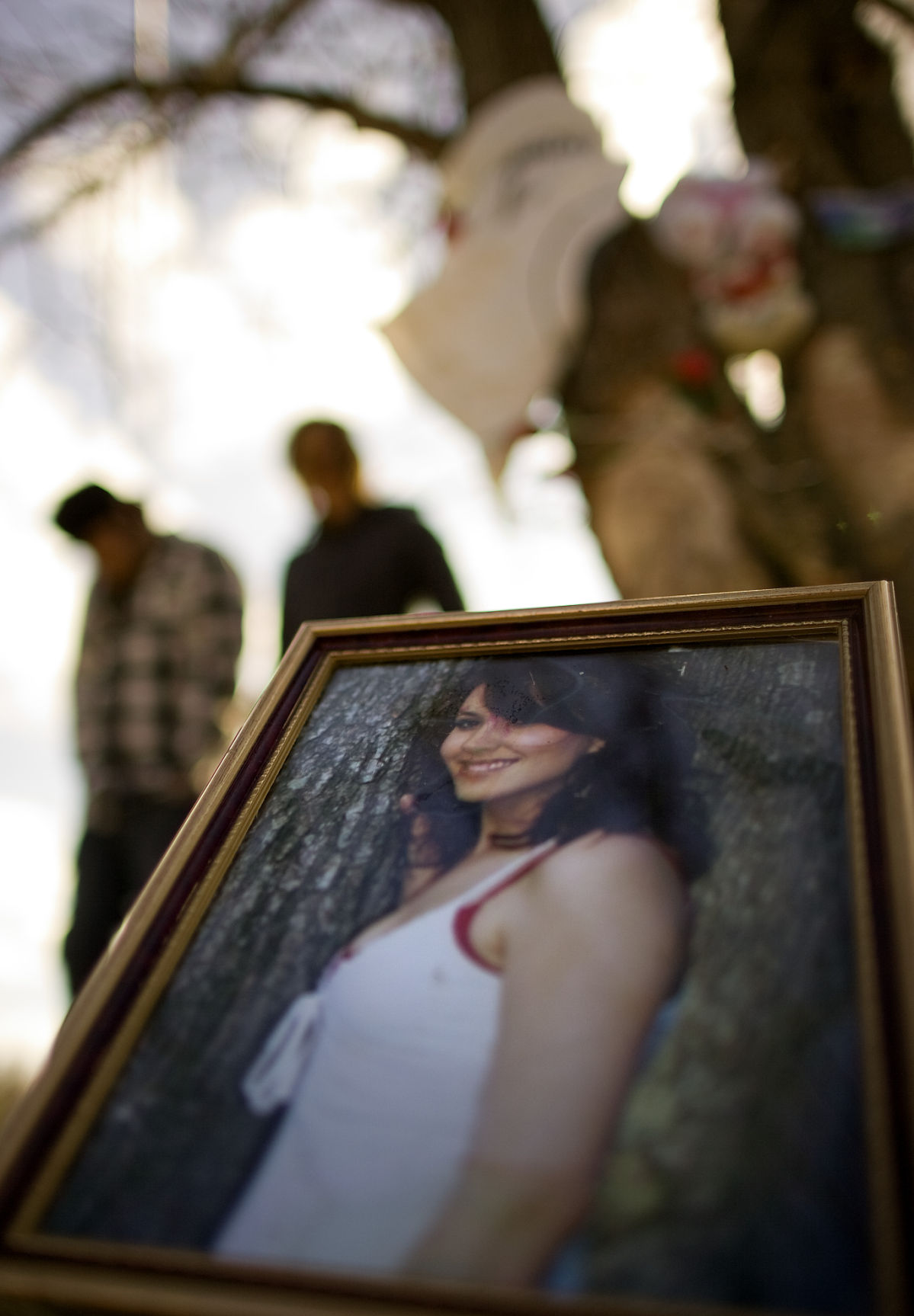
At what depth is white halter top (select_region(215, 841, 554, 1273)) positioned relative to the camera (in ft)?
1.44

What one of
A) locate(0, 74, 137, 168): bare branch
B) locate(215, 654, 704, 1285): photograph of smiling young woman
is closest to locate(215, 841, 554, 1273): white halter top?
locate(215, 654, 704, 1285): photograph of smiling young woman

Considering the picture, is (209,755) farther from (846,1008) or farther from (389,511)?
(846,1008)

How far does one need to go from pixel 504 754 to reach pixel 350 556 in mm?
898

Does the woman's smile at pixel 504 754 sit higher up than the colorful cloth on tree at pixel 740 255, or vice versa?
the colorful cloth on tree at pixel 740 255

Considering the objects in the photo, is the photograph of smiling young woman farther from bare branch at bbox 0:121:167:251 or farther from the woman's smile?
bare branch at bbox 0:121:167:251

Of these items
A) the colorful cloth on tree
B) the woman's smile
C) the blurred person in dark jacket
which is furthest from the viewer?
the colorful cloth on tree

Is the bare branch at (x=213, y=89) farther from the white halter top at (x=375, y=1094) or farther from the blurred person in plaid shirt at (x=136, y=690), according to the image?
the white halter top at (x=375, y=1094)

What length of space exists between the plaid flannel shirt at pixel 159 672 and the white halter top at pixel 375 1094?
929 mm

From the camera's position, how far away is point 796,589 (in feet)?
2.30

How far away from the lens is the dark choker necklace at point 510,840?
0.62m

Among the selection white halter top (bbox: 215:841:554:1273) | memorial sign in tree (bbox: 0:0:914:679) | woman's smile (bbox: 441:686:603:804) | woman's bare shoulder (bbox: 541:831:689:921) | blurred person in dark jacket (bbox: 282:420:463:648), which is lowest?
white halter top (bbox: 215:841:554:1273)

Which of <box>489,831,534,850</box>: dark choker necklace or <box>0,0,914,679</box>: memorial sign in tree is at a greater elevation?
<box>0,0,914,679</box>: memorial sign in tree

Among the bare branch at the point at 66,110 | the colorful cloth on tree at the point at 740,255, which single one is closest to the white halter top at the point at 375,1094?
the colorful cloth on tree at the point at 740,255

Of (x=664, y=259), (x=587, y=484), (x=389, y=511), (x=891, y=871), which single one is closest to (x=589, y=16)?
(x=664, y=259)
